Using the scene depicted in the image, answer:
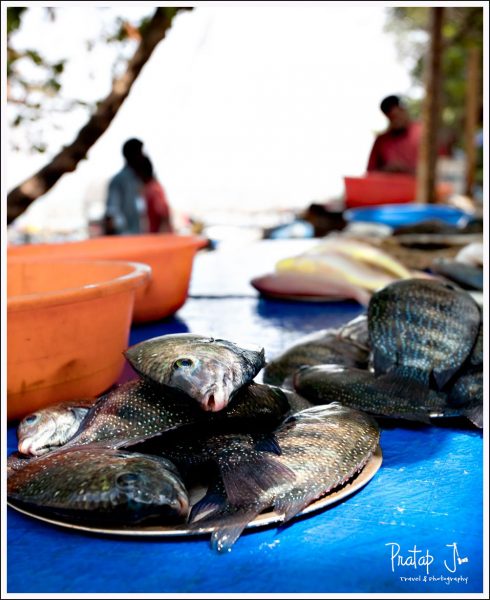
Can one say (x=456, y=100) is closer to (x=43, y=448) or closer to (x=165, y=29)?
(x=165, y=29)

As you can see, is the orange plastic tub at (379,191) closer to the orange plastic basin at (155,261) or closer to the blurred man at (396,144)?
the blurred man at (396,144)

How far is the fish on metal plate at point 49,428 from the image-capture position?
1.56 metres

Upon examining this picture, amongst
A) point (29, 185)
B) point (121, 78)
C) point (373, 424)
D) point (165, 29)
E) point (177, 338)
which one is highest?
point (165, 29)

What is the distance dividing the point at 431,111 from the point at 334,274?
436 centimetres

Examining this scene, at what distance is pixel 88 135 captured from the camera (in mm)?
3441

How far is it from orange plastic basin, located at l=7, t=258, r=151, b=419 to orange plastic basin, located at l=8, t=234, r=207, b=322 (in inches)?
32.6

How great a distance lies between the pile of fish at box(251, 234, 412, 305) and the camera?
12.3 ft

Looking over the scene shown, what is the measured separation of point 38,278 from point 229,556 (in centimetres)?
165

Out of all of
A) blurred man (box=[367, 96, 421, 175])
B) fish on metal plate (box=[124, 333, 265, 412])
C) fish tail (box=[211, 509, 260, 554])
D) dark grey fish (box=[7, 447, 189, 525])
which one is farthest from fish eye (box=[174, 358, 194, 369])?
blurred man (box=[367, 96, 421, 175])

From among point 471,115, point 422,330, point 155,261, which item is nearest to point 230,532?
point 422,330

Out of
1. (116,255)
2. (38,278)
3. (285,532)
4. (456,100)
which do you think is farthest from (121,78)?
(456,100)

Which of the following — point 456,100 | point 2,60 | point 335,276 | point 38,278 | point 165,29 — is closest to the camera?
point 2,60

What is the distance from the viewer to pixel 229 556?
1210 millimetres

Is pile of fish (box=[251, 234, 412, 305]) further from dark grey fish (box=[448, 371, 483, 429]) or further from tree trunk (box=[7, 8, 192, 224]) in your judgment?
dark grey fish (box=[448, 371, 483, 429])
